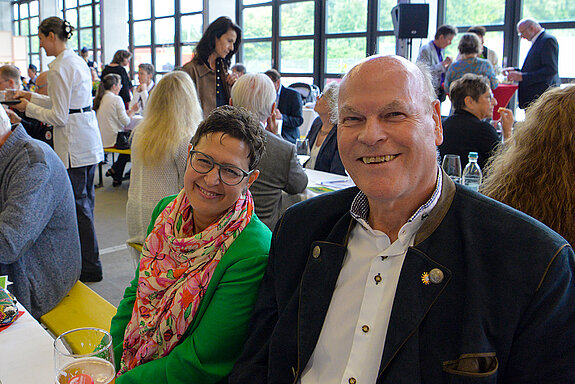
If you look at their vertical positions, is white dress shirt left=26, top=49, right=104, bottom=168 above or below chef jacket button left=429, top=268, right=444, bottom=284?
above

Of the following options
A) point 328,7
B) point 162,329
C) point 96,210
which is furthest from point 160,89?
point 328,7

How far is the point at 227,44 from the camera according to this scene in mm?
3975

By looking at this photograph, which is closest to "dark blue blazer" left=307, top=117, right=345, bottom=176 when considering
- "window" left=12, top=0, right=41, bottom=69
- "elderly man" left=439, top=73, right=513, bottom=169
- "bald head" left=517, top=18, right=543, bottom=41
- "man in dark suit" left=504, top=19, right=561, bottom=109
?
"elderly man" left=439, top=73, right=513, bottom=169

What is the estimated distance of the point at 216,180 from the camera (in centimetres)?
153

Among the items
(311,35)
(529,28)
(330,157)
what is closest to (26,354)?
(330,157)

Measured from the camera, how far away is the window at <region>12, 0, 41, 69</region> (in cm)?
1900

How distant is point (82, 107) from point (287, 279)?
352 centimetres

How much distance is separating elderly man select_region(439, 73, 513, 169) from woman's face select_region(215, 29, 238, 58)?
1684 millimetres

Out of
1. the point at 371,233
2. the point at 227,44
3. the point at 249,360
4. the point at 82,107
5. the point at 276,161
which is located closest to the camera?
the point at 371,233

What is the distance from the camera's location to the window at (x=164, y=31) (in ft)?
41.0

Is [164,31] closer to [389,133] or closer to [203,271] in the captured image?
[203,271]

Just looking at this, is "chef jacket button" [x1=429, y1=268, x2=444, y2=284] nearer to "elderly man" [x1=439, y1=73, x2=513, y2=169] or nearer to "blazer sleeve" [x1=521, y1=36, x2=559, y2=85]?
"elderly man" [x1=439, y1=73, x2=513, y2=169]

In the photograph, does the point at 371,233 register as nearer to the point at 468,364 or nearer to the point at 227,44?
the point at 468,364

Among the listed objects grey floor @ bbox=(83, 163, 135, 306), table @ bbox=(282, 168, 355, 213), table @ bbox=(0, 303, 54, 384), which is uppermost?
table @ bbox=(282, 168, 355, 213)
